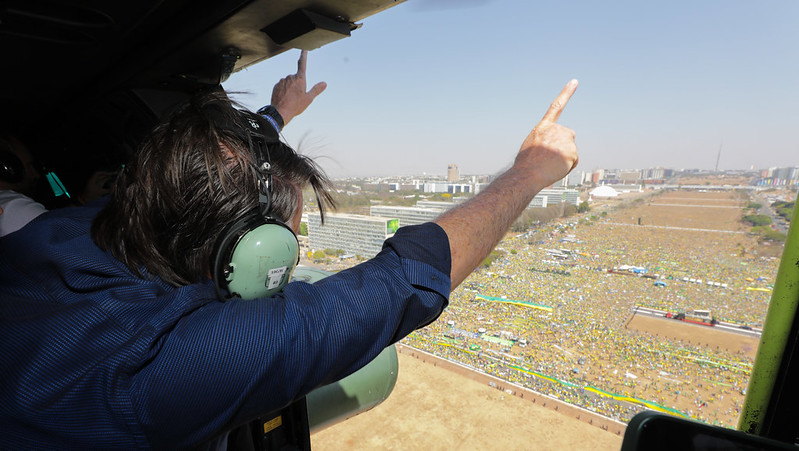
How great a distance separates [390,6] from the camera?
38.9 inches

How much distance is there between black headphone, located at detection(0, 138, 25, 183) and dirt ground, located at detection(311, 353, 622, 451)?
4882 mm

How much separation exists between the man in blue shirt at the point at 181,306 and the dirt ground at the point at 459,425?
5.40 m

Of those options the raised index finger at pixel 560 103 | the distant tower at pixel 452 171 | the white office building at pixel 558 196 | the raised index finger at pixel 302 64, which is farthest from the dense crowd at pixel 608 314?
the raised index finger at pixel 560 103

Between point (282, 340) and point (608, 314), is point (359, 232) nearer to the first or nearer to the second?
point (282, 340)

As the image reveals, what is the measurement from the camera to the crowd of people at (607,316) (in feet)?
14.4

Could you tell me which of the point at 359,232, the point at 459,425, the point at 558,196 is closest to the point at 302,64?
the point at 558,196

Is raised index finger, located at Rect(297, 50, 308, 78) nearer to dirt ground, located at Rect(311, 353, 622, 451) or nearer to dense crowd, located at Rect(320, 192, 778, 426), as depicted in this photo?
dense crowd, located at Rect(320, 192, 778, 426)

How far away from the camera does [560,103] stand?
860mm

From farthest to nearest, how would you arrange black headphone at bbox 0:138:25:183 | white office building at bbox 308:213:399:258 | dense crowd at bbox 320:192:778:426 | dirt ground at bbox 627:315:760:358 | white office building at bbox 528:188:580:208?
dense crowd at bbox 320:192:778:426 < dirt ground at bbox 627:315:760:358 < white office building at bbox 308:213:399:258 < white office building at bbox 528:188:580:208 < black headphone at bbox 0:138:25:183

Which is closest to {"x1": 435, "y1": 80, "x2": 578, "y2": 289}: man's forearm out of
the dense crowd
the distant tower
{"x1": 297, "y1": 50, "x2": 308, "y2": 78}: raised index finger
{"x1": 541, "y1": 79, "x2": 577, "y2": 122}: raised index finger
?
{"x1": 541, "y1": 79, "x2": 577, "y2": 122}: raised index finger

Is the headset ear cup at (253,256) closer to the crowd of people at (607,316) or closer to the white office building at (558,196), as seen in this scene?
the white office building at (558,196)

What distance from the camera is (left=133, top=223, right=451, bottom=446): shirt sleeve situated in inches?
16.2

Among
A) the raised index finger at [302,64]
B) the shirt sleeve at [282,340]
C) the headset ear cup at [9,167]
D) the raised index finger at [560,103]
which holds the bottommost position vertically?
the shirt sleeve at [282,340]

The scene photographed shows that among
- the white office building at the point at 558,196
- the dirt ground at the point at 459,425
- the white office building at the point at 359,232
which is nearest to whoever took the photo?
the white office building at the point at 558,196
